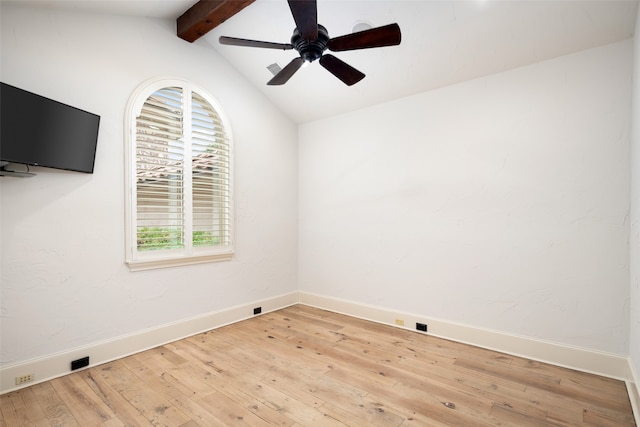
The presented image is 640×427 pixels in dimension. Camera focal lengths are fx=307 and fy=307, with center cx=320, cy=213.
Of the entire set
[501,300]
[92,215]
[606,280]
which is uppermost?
[92,215]

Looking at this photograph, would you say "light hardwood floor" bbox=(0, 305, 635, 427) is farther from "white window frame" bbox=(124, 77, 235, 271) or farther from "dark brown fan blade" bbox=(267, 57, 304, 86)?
"dark brown fan blade" bbox=(267, 57, 304, 86)

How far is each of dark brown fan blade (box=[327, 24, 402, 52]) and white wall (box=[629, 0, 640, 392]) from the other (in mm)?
1752

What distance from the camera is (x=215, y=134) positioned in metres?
3.63

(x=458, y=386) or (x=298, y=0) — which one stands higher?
(x=298, y=0)

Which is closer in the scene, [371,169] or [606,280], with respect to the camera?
[606,280]

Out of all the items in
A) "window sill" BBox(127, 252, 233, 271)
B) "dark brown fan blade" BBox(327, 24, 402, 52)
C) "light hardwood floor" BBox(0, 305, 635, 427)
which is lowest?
"light hardwood floor" BBox(0, 305, 635, 427)

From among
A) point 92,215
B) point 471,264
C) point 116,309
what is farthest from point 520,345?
point 92,215

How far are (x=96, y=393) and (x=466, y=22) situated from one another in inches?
164

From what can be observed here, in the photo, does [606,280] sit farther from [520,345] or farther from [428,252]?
[428,252]

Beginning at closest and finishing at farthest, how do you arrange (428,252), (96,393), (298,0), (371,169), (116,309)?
(298,0)
(96,393)
(116,309)
(428,252)
(371,169)

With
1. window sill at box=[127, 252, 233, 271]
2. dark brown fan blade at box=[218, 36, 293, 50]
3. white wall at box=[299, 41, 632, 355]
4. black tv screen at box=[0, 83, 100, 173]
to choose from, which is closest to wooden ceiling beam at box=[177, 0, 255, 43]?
dark brown fan blade at box=[218, 36, 293, 50]

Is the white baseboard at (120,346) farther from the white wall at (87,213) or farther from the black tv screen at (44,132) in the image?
the black tv screen at (44,132)

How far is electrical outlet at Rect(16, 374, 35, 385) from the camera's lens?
2.30 meters

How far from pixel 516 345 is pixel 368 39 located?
117 inches
